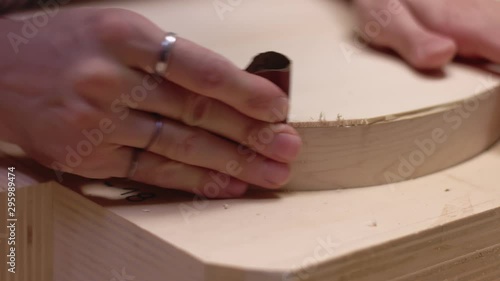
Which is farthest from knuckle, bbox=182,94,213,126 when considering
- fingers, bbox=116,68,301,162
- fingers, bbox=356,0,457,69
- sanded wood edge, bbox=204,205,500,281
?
fingers, bbox=356,0,457,69

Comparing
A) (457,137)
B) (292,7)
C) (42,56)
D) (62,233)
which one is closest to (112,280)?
(62,233)

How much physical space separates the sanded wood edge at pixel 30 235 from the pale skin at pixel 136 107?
0.11ft

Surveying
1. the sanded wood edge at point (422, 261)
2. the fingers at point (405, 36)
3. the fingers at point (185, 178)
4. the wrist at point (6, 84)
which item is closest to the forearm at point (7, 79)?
the wrist at point (6, 84)

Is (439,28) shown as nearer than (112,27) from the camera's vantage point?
No

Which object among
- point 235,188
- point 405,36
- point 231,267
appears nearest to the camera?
point 231,267

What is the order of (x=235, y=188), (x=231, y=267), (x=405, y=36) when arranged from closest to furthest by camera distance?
1. (x=231, y=267)
2. (x=235, y=188)
3. (x=405, y=36)

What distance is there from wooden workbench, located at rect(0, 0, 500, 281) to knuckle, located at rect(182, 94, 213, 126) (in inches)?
2.8

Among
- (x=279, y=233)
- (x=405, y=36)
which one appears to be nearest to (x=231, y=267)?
(x=279, y=233)

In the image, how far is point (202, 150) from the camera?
1.90ft

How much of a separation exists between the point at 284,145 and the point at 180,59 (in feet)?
0.36

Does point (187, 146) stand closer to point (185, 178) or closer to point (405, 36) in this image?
point (185, 178)

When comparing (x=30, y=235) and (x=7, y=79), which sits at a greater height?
(x=7, y=79)

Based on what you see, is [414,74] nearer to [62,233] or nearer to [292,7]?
[292,7]

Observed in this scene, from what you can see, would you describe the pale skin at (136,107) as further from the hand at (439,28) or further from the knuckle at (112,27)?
the hand at (439,28)
